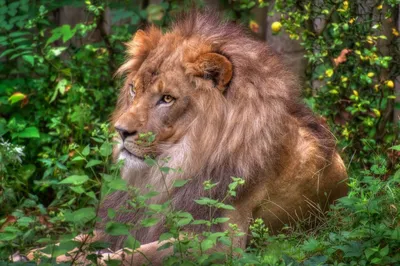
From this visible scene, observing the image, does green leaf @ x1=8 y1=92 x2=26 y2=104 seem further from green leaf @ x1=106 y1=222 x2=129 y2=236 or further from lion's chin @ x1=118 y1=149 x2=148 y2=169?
green leaf @ x1=106 y1=222 x2=129 y2=236

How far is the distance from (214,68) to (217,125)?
0.27 meters

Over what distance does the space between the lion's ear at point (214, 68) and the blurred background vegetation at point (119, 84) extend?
2.22 feet

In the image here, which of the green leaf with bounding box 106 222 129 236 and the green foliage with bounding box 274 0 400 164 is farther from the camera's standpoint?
the green foliage with bounding box 274 0 400 164

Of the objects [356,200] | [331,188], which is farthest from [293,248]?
[331,188]

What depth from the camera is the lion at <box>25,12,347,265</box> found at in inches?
176

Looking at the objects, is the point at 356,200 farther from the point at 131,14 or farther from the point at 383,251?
the point at 131,14

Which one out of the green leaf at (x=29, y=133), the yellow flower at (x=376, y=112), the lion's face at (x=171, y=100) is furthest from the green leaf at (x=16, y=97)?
the yellow flower at (x=376, y=112)

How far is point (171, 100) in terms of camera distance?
178 inches

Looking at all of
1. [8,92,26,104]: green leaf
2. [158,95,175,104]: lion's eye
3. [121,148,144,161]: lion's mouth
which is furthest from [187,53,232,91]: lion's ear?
[8,92,26,104]: green leaf

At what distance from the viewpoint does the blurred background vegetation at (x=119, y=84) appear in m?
4.54

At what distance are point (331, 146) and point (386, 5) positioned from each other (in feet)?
4.01

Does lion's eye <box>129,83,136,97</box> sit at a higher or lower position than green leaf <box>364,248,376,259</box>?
higher

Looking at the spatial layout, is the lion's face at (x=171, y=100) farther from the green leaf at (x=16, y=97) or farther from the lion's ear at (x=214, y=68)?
the green leaf at (x=16, y=97)

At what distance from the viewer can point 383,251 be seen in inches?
152
